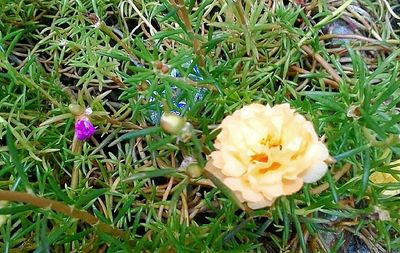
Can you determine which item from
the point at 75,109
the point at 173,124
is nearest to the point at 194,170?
the point at 173,124

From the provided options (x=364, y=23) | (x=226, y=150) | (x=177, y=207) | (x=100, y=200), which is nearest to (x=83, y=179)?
(x=100, y=200)

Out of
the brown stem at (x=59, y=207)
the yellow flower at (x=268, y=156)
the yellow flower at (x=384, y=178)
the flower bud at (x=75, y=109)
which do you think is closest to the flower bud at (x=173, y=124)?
the yellow flower at (x=268, y=156)

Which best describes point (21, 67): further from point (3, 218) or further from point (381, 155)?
point (381, 155)

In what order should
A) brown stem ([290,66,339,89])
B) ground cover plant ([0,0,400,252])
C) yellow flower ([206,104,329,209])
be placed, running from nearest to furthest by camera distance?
yellow flower ([206,104,329,209])
ground cover plant ([0,0,400,252])
brown stem ([290,66,339,89])

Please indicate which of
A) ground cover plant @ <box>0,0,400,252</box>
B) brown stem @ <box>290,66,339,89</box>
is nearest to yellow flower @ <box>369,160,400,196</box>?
ground cover plant @ <box>0,0,400,252</box>

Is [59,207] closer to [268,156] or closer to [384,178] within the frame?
[268,156]

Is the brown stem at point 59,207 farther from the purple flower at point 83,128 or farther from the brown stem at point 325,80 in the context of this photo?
the brown stem at point 325,80

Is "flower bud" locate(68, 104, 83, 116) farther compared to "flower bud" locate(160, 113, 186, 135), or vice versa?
"flower bud" locate(68, 104, 83, 116)

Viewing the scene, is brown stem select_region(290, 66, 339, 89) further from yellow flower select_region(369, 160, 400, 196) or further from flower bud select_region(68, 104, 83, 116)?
flower bud select_region(68, 104, 83, 116)
